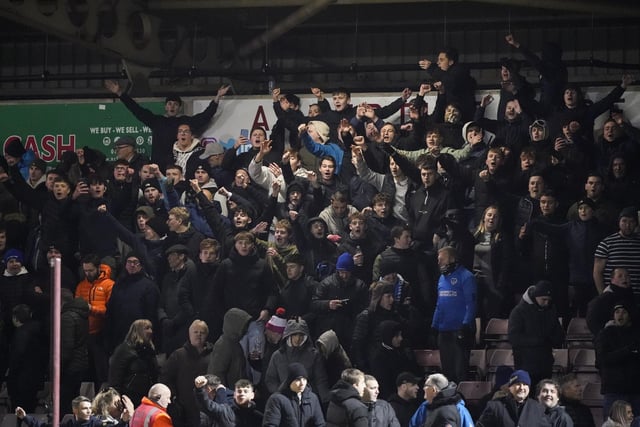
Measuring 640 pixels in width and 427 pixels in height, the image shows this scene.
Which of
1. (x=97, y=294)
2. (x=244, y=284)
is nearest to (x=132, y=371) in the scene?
(x=97, y=294)

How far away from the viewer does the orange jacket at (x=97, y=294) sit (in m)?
18.7

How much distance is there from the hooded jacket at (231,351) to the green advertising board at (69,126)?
420 centimetres

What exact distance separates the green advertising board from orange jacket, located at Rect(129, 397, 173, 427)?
20.9 feet

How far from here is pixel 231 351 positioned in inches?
700

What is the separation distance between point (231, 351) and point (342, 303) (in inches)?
56.8

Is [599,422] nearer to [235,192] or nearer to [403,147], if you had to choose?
[403,147]

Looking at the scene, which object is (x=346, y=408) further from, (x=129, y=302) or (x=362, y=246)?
(x=129, y=302)

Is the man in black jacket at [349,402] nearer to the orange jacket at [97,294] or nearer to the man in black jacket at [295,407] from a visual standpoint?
the man in black jacket at [295,407]

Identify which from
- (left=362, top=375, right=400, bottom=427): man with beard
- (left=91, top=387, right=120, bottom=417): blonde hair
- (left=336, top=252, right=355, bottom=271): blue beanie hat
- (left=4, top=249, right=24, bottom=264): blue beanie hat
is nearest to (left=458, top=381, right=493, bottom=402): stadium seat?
(left=362, top=375, right=400, bottom=427): man with beard

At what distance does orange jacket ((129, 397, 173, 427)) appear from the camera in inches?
608

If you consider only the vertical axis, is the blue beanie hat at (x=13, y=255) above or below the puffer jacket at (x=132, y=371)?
above

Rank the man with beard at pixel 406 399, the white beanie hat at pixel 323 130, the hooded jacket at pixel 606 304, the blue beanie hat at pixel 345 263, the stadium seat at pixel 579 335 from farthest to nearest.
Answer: the white beanie hat at pixel 323 130 < the blue beanie hat at pixel 345 263 < the stadium seat at pixel 579 335 < the hooded jacket at pixel 606 304 < the man with beard at pixel 406 399

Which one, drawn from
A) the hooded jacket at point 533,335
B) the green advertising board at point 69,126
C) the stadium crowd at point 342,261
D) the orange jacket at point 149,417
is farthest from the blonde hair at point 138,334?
the hooded jacket at point 533,335

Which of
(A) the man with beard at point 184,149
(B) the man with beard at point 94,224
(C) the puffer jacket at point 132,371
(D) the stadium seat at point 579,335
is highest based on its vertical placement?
(A) the man with beard at point 184,149
